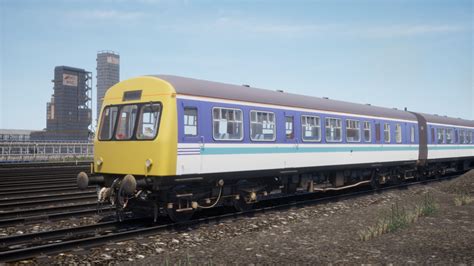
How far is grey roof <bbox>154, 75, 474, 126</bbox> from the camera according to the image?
10758 mm

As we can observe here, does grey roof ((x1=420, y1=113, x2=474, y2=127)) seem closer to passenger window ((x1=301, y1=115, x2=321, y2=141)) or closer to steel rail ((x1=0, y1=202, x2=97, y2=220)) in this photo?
passenger window ((x1=301, y1=115, x2=321, y2=141))

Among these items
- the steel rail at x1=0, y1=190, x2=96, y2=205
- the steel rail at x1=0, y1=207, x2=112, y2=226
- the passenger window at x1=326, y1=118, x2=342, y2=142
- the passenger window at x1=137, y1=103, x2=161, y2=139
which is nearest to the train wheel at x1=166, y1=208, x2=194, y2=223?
the passenger window at x1=137, y1=103, x2=161, y2=139

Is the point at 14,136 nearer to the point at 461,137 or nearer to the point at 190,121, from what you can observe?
the point at 461,137

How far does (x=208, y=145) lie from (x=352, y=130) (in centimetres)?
789

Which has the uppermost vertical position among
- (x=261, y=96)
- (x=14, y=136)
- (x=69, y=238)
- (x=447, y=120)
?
(x=14, y=136)

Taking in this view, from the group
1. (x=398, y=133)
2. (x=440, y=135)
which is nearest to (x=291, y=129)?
(x=398, y=133)

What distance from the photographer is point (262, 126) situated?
41.3 ft

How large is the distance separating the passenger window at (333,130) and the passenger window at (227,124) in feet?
15.7

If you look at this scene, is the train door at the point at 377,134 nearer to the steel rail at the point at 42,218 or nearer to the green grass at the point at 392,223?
the green grass at the point at 392,223

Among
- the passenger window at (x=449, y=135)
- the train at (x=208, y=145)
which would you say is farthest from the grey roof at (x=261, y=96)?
the passenger window at (x=449, y=135)

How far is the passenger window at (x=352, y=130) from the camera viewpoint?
16.6 metres

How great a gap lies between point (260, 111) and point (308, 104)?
2813 millimetres

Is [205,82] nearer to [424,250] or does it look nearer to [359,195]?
[424,250]

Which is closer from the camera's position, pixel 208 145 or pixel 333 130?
pixel 208 145
